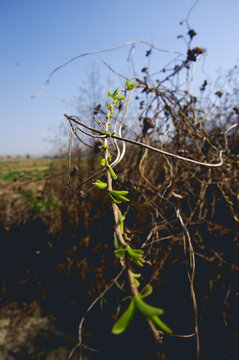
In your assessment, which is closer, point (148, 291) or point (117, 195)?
point (148, 291)

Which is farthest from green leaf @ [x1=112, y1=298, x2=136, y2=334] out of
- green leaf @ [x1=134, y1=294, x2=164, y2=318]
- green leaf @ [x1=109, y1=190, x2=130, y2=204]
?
green leaf @ [x1=109, y1=190, x2=130, y2=204]

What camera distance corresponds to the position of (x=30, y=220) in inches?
118

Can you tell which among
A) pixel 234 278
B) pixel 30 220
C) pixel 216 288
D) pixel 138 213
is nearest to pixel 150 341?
pixel 216 288

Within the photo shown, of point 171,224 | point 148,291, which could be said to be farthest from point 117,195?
point 171,224

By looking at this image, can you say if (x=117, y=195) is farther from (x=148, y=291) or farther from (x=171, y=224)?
(x=171, y=224)

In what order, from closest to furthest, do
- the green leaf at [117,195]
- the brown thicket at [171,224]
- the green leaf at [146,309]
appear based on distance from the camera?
the green leaf at [146,309], the green leaf at [117,195], the brown thicket at [171,224]

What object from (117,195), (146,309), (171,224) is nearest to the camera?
(146,309)

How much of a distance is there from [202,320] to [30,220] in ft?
7.15

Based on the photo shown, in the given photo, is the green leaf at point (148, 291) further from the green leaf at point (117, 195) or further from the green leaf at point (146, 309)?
the green leaf at point (117, 195)

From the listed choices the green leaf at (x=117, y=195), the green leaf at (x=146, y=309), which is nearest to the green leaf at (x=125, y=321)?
the green leaf at (x=146, y=309)

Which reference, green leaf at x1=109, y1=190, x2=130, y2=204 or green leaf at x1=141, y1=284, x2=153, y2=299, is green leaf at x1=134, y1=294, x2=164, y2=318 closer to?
→ green leaf at x1=141, y1=284, x2=153, y2=299

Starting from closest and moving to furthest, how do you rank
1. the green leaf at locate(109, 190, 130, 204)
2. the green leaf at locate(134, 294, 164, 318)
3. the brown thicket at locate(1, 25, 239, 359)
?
the green leaf at locate(134, 294, 164, 318), the green leaf at locate(109, 190, 130, 204), the brown thicket at locate(1, 25, 239, 359)

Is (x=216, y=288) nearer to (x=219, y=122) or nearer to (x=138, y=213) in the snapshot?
(x=138, y=213)

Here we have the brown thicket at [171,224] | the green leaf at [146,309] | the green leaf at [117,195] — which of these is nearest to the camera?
the green leaf at [146,309]
